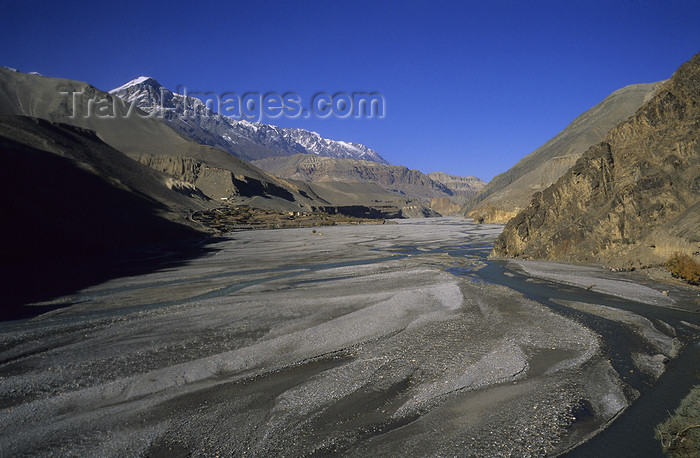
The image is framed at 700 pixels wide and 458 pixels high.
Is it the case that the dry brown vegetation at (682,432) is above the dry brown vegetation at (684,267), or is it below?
below

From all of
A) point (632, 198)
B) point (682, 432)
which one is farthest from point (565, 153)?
point (682, 432)

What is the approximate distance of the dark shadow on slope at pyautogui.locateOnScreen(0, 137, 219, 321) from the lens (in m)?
23.1

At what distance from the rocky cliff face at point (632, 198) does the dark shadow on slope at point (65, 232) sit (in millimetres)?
33831

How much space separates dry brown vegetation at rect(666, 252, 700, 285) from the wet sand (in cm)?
262

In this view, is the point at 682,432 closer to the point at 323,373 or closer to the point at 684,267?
the point at 323,373

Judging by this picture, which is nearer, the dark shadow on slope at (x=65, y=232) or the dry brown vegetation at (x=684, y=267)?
the dry brown vegetation at (x=684, y=267)

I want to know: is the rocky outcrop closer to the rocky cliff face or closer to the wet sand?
the rocky cliff face

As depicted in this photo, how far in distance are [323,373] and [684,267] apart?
70.4ft

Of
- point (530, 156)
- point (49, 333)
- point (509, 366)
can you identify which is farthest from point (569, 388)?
point (530, 156)

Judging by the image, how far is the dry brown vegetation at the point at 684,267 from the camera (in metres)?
18.5

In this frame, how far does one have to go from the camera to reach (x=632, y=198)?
2561 centimetres

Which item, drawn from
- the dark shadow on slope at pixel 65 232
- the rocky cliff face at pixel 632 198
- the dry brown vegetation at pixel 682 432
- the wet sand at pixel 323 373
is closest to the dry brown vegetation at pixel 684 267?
the rocky cliff face at pixel 632 198

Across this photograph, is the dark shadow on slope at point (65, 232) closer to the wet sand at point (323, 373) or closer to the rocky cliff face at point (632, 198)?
the wet sand at point (323, 373)

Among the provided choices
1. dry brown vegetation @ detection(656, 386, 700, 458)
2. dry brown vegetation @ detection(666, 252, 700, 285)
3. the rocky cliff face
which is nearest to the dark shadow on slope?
dry brown vegetation @ detection(656, 386, 700, 458)
